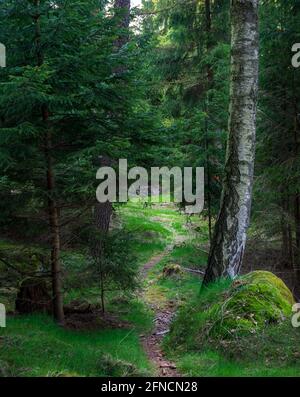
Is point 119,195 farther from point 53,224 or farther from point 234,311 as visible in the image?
point 234,311

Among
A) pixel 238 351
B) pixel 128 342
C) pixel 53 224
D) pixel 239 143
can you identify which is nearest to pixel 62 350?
pixel 128 342

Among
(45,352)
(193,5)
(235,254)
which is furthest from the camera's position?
(193,5)

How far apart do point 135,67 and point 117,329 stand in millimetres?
5131

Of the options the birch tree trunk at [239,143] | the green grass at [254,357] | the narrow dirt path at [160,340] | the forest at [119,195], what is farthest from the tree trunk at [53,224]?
the birch tree trunk at [239,143]

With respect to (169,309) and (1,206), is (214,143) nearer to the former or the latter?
(169,309)

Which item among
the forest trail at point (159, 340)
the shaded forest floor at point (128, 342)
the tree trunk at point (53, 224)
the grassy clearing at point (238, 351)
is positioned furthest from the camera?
the tree trunk at point (53, 224)

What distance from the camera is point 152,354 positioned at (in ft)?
24.2

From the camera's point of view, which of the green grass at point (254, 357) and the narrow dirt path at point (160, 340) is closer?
the green grass at point (254, 357)

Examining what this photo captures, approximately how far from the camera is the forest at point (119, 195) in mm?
6352

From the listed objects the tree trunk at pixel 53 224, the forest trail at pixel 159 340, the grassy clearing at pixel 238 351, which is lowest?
the forest trail at pixel 159 340

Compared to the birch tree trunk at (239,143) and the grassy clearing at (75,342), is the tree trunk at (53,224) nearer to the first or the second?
the grassy clearing at (75,342)

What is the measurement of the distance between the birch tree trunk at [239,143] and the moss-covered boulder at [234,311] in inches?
30.8

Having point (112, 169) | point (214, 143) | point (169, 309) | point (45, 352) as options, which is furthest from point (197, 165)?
point (45, 352)

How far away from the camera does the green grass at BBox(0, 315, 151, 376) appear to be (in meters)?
5.46
